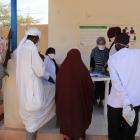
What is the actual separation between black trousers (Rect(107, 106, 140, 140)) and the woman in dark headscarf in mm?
805

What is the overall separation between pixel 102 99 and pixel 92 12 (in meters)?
2.19

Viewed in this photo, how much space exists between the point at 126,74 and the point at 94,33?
485 centimetres

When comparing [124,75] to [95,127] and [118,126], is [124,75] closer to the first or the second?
[118,126]

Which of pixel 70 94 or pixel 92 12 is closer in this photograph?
pixel 70 94

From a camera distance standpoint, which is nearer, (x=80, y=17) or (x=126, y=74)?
(x=126, y=74)

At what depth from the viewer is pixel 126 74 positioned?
4.68m

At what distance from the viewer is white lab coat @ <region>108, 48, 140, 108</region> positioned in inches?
183

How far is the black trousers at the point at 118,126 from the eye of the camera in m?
4.79

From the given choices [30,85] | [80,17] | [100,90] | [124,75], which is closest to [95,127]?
[30,85]

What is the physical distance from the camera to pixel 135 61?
4684mm

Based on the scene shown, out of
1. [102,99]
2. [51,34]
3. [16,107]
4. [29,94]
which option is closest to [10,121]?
[16,107]

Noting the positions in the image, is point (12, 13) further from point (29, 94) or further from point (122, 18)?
point (122, 18)

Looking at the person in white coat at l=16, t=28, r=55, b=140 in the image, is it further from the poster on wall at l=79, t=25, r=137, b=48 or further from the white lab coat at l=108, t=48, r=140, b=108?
the poster on wall at l=79, t=25, r=137, b=48

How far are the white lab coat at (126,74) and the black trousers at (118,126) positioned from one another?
0.14m
